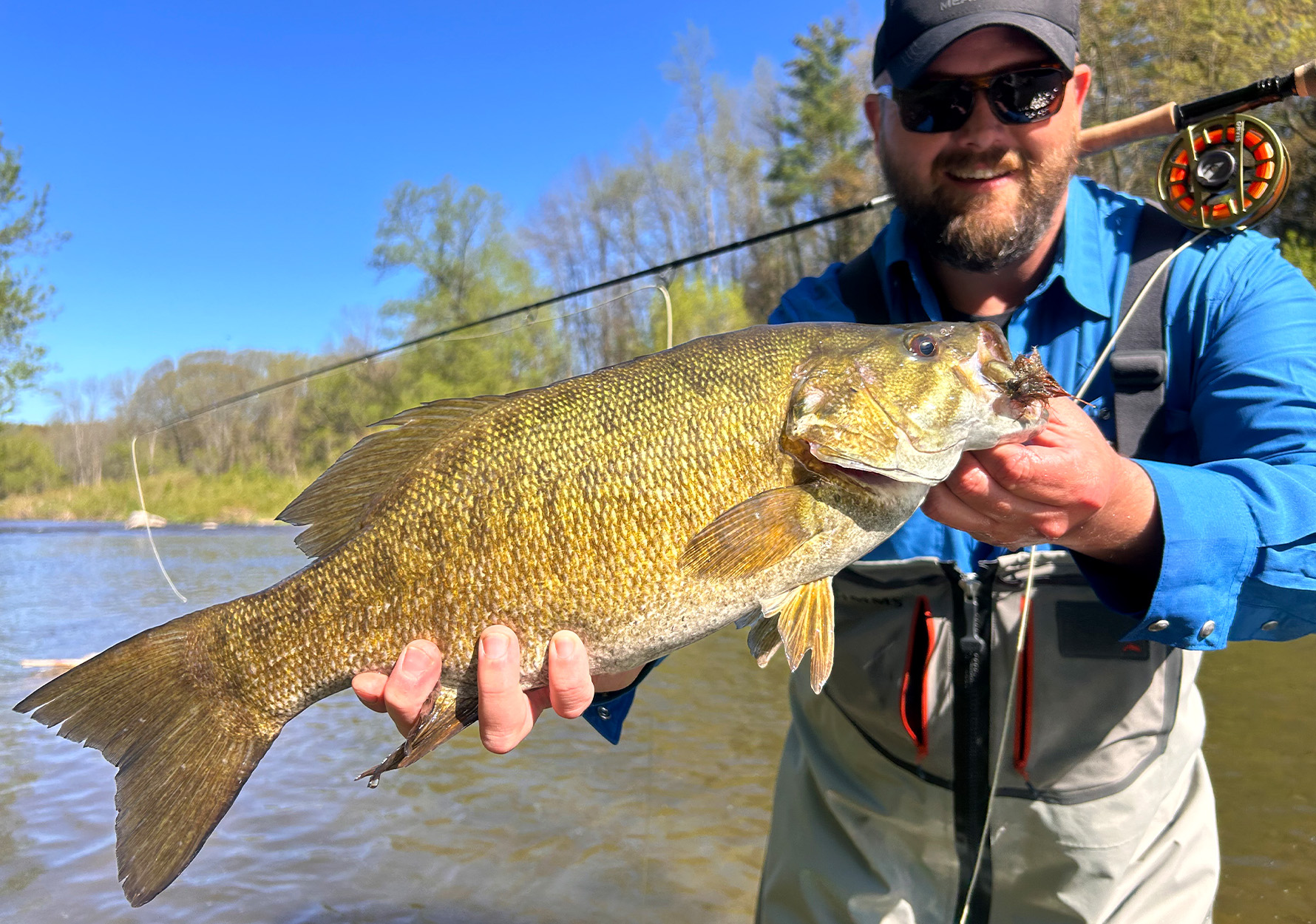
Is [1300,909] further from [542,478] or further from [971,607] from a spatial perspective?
[542,478]

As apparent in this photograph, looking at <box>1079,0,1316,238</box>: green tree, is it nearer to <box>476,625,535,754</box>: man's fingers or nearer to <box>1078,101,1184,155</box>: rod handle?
<box>1078,101,1184,155</box>: rod handle

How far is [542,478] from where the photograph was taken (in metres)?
1.80

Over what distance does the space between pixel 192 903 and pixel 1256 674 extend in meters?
7.80

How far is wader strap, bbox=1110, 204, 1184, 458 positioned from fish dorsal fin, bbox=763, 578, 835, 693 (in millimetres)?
879

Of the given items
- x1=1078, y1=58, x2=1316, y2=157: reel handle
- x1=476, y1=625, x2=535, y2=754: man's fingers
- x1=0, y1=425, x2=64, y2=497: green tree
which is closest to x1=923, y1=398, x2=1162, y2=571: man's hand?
x1=476, y1=625, x2=535, y2=754: man's fingers

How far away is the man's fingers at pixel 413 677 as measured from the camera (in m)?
1.77

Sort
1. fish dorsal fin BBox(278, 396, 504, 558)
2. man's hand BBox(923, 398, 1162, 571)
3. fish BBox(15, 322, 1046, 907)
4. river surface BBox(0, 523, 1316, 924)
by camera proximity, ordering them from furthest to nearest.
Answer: river surface BBox(0, 523, 1316, 924)
fish dorsal fin BBox(278, 396, 504, 558)
fish BBox(15, 322, 1046, 907)
man's hand BBox(923, 398, 1162, 571)

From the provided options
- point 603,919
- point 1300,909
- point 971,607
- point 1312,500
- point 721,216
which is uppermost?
point 721,216

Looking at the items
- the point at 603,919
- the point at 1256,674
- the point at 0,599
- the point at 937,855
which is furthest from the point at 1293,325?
the point at 0,599

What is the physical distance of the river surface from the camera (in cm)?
409

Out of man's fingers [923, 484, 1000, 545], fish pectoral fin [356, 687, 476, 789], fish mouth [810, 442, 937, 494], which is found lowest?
fish pectoral fin [356, 687, 476, 789]

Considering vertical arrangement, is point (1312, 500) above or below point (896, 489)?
below

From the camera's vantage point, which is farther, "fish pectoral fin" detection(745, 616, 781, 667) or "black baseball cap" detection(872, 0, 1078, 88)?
"black baseball cap" detection(872, 0, 1078, 88)

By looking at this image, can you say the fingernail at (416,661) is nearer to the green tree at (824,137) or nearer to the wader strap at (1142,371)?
the wader strap at (1142,371)
